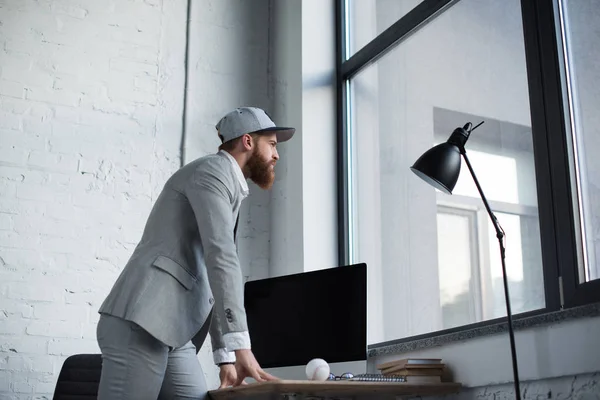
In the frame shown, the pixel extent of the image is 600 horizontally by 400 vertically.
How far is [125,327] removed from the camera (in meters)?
1.97

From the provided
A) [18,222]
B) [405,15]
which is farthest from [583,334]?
[18,222]

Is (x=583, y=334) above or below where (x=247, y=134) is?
below

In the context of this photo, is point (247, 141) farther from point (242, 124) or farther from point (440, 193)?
point (440, 193)

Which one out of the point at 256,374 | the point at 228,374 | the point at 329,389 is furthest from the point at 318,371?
the point at 256,374

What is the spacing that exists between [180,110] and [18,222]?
1.01m

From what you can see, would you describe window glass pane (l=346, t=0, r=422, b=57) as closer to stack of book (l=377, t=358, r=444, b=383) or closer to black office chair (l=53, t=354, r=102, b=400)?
stack of book (l=377, t=358, r=444, b=383)

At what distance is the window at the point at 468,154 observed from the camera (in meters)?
2.40

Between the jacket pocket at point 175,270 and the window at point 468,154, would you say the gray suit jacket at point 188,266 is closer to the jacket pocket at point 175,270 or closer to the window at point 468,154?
the jacket pocket at point 175,270

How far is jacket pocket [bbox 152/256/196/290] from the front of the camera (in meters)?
2.04

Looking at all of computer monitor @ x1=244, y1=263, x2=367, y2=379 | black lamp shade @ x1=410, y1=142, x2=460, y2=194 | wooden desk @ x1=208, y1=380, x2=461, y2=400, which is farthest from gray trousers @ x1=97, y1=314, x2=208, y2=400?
black lamp shade @ x1=410, y1=142, x2=460, y2=194

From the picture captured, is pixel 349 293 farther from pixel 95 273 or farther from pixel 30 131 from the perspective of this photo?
pixel 30 131

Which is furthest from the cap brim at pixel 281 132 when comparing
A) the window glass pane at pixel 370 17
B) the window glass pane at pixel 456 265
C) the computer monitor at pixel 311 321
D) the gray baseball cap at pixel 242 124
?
the window glass pane at pixel 370 17

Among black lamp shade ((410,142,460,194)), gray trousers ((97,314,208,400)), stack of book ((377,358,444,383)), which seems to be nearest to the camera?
gray trousers ((97,314,208,400))

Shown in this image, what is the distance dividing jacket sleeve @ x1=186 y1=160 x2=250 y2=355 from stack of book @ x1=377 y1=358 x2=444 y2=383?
2.28ft
